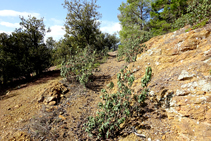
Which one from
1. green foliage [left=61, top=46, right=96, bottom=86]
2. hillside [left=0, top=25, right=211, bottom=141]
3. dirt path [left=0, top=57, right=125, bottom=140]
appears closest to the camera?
hillside [left=0, top=25, right=211, bottom=141]

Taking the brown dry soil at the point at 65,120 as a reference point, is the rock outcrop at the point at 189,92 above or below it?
above

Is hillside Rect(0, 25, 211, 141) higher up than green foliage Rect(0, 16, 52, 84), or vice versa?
green foliage Rect(0, 16, 52, 84)

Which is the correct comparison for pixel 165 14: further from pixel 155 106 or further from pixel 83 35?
pixel 155 106

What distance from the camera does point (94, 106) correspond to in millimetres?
4988

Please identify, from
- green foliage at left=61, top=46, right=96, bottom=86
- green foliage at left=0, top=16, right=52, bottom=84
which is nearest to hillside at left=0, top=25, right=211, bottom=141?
green foliage at left=61, top=46, right=96, bottom=86

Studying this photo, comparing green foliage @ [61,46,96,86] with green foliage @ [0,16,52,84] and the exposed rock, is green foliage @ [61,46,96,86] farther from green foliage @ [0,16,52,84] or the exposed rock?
green foliage @ [0,16,52,84]

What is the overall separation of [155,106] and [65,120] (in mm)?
3277

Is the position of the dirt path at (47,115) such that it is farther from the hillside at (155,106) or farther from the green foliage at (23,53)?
the green foliage at (23,53)

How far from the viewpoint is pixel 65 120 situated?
427cm

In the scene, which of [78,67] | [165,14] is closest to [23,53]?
[78,67]

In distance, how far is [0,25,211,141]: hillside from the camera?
2688 millimetres

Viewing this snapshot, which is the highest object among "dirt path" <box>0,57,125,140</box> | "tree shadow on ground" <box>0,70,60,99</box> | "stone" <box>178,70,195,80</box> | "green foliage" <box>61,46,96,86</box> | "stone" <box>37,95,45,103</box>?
"green foliage" <box>61,46,96,86</box>

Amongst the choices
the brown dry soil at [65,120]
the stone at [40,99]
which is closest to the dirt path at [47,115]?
the brown dry soil at [65,120]

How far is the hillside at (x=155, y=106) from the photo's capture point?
8.82ft
